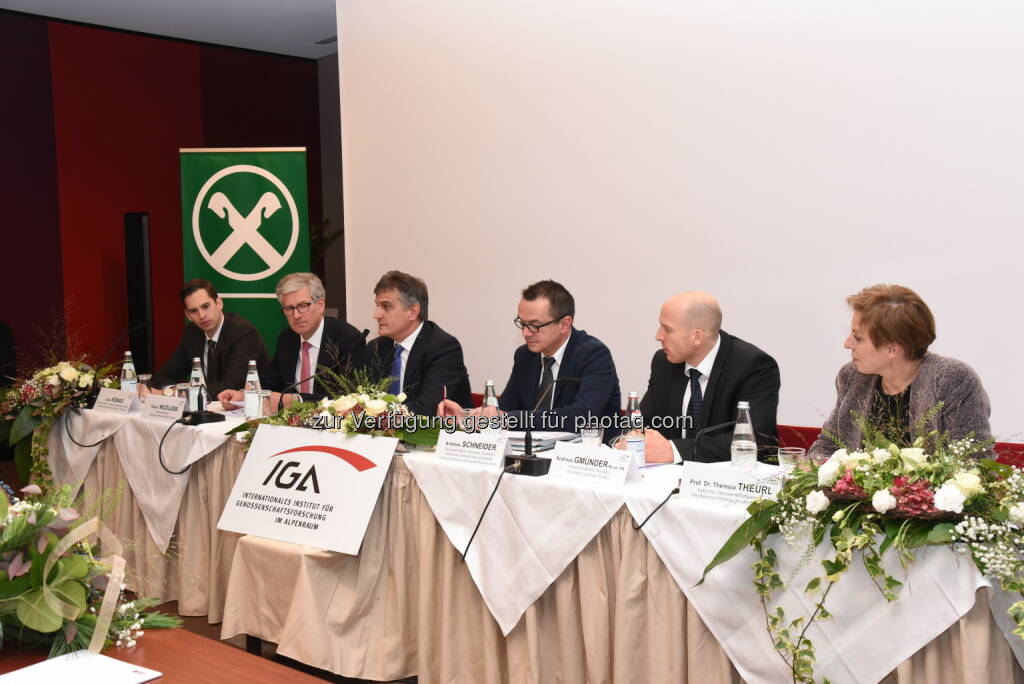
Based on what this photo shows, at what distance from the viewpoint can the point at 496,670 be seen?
264cm

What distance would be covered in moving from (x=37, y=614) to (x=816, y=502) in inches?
54.7

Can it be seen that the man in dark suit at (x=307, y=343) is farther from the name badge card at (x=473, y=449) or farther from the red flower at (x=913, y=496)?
the red flower at (x=913, y=496)

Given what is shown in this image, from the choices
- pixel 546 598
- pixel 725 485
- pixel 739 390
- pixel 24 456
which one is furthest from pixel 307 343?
pixel 725 485

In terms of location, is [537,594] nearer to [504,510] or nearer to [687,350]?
[504,510]

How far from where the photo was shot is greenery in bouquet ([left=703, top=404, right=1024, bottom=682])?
5.82 feet

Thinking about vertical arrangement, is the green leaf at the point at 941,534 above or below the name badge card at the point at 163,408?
above

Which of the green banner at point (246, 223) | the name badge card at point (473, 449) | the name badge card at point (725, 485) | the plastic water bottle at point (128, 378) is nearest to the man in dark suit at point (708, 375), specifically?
the name badge card at point (473, 449)

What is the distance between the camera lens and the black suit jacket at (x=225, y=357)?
465 cm

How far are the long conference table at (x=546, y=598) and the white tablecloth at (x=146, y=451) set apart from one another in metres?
0.06

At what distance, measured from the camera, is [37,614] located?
1.45 m

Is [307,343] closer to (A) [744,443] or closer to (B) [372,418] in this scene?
(B) [372,418]

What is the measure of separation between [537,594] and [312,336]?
2372mm

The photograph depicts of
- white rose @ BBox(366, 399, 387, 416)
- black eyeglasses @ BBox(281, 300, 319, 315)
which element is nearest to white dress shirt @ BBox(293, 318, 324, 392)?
black eyeglasses @ BBox(281, 300, 319, 315)

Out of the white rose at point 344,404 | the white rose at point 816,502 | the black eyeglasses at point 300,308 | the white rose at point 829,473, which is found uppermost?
the black eyeglasses at point 300,308
